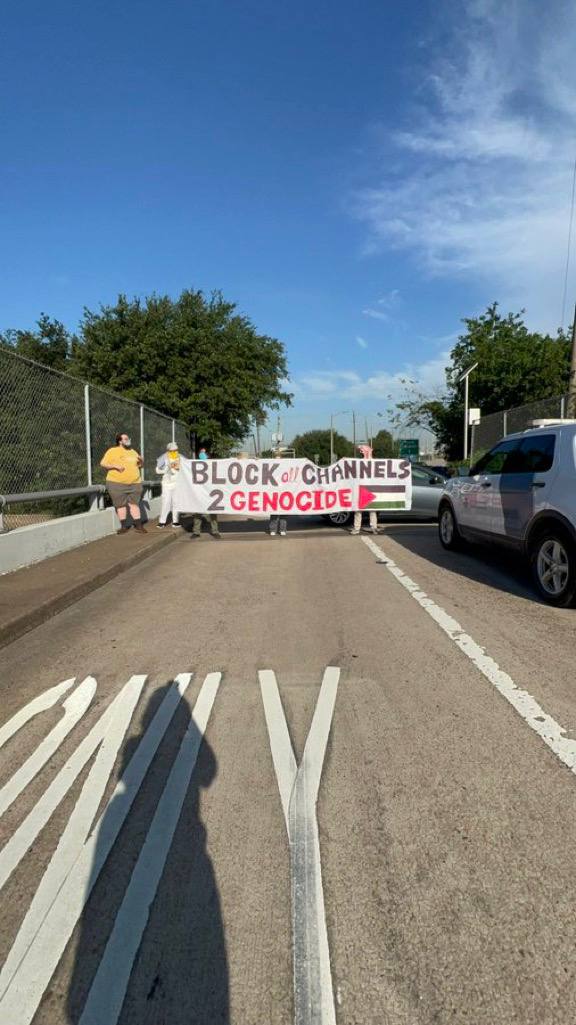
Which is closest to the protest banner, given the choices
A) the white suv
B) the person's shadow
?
the white suv

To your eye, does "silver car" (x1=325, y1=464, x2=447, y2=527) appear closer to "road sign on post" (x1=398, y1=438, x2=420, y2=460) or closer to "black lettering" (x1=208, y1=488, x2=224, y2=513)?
"black lettering" (x1=208, y1=488, x2=224, y2=513)

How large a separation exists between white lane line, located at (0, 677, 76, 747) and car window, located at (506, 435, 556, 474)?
16.9ft

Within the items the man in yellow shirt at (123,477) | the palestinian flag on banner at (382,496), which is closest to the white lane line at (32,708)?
the man in yellow shirt at (123,477)

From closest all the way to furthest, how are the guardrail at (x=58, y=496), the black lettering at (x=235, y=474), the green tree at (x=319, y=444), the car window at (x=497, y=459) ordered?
the guardrail at (x=58, y=496) → the car window at (x=497, y=459) → the black lettering at (x=235, y=474) → the green tree at (x=319, y=444)

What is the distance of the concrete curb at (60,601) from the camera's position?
18.1 ft

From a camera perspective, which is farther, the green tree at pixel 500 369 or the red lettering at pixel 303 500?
the green tree at pixel 500 369

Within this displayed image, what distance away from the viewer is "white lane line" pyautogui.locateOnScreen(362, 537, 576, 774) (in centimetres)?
338

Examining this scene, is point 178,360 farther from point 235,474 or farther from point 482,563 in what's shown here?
point 482,563

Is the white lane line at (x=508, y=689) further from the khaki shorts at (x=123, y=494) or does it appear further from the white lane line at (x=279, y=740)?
the khaki shorts at (x=123, y=494)

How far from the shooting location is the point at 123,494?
11758 mm

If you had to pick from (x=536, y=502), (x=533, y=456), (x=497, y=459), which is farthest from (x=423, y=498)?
(x=536, y=502)

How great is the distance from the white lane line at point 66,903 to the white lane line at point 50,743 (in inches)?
6.5

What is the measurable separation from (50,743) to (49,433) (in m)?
6.84

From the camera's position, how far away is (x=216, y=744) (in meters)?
3.48
